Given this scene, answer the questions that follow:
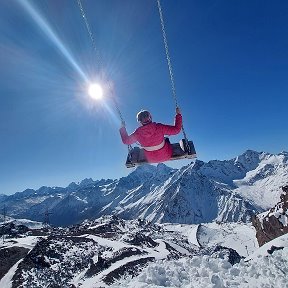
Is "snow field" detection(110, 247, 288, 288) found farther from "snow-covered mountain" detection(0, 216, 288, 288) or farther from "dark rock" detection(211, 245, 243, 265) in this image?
"dark rock" detection(211, 245, 243, 265)

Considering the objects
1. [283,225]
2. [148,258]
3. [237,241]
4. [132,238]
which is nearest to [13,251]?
[148,258]

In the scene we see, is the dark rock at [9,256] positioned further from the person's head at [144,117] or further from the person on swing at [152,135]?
the person's head at [144,117]

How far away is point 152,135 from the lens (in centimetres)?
1548

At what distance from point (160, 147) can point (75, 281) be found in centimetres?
4063

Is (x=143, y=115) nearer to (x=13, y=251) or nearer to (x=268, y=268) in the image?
(x=268, y=268)

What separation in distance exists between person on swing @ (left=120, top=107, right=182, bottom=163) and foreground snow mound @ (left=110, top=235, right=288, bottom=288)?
264 inches

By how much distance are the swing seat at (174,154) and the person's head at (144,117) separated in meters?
2.08

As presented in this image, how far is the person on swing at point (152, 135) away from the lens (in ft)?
49.7

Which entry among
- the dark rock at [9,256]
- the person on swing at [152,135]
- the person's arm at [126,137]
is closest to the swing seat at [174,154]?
the person on swing at [152,135]

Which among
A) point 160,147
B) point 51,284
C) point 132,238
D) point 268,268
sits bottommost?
point 268,268

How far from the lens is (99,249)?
7494cm

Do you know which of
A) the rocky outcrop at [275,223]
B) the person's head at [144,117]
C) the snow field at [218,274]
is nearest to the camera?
the person's head at [144,117]

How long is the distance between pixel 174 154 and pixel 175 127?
211 cm

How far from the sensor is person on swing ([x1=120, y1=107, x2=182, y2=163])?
49.7 feet
